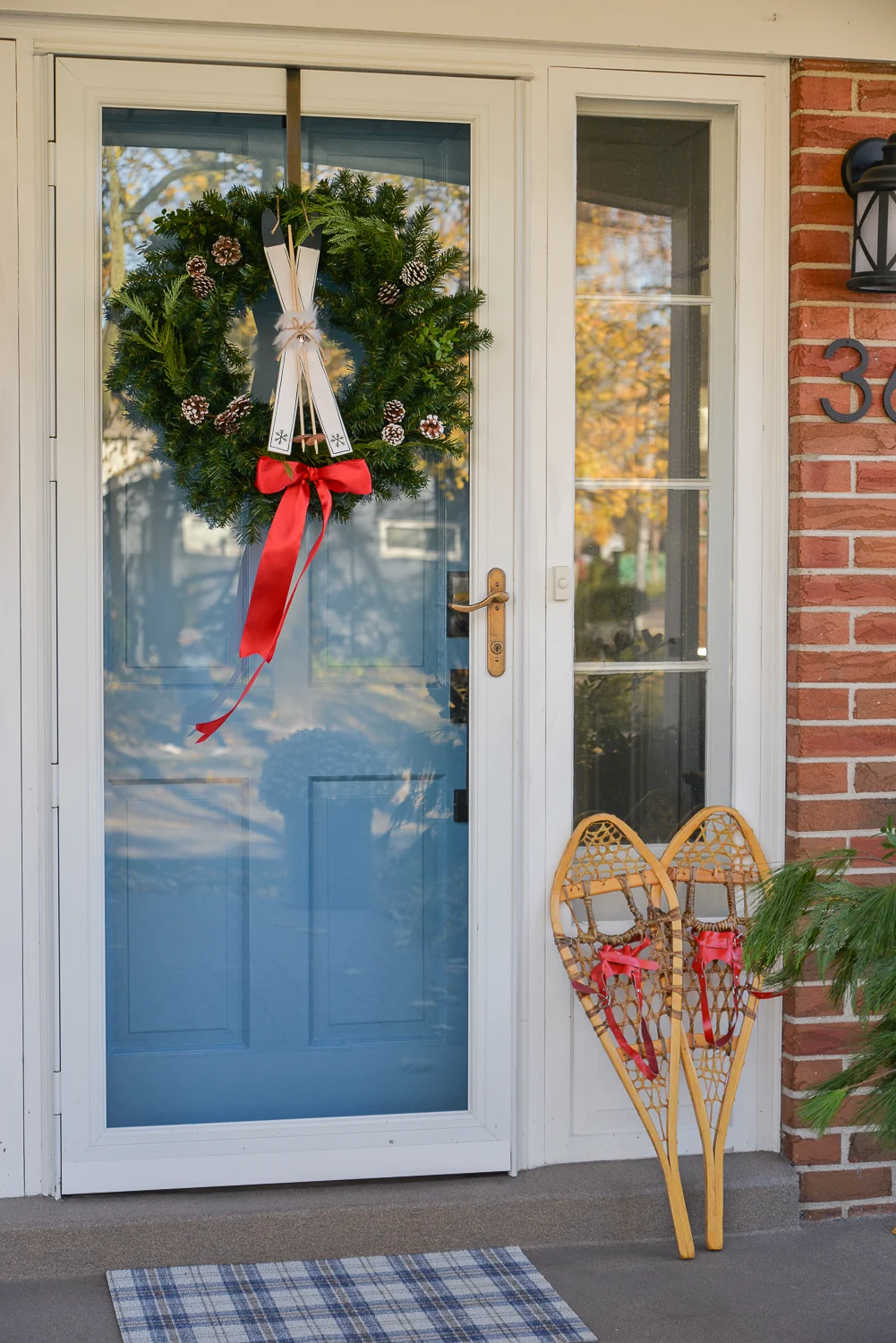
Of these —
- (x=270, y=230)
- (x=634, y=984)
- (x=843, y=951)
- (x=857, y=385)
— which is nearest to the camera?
(x=843, y=951)

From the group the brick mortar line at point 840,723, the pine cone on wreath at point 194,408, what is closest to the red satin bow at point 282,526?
the pine cone on wreath at point 194,408

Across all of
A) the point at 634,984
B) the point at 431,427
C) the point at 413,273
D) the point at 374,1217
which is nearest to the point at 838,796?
the point at 634,984

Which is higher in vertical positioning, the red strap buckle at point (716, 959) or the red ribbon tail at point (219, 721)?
the red ribbon tail at point (219, 721)

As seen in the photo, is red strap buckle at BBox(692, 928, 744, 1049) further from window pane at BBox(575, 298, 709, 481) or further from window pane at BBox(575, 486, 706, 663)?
window pane at BBox(575, 298, 709, 481)

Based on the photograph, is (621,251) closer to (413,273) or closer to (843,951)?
(413,273)

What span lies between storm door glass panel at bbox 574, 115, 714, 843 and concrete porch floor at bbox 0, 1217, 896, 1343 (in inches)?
33.0

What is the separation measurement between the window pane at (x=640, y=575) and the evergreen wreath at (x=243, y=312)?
0.38 m

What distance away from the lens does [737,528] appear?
2725mm

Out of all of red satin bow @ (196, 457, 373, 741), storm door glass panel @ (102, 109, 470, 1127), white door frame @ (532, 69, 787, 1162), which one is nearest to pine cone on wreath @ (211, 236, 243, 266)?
storm door glass panel @ (102, 109, 470, 1127)

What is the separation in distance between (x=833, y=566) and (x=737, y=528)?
8.4 inches

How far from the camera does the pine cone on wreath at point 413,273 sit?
2.47 m

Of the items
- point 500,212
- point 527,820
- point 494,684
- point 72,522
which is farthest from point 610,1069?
point 500,212

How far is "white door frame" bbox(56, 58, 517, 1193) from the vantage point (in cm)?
252

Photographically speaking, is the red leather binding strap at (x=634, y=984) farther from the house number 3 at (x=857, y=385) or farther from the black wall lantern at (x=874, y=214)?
the black wall lantern at (x=874, y=214)
